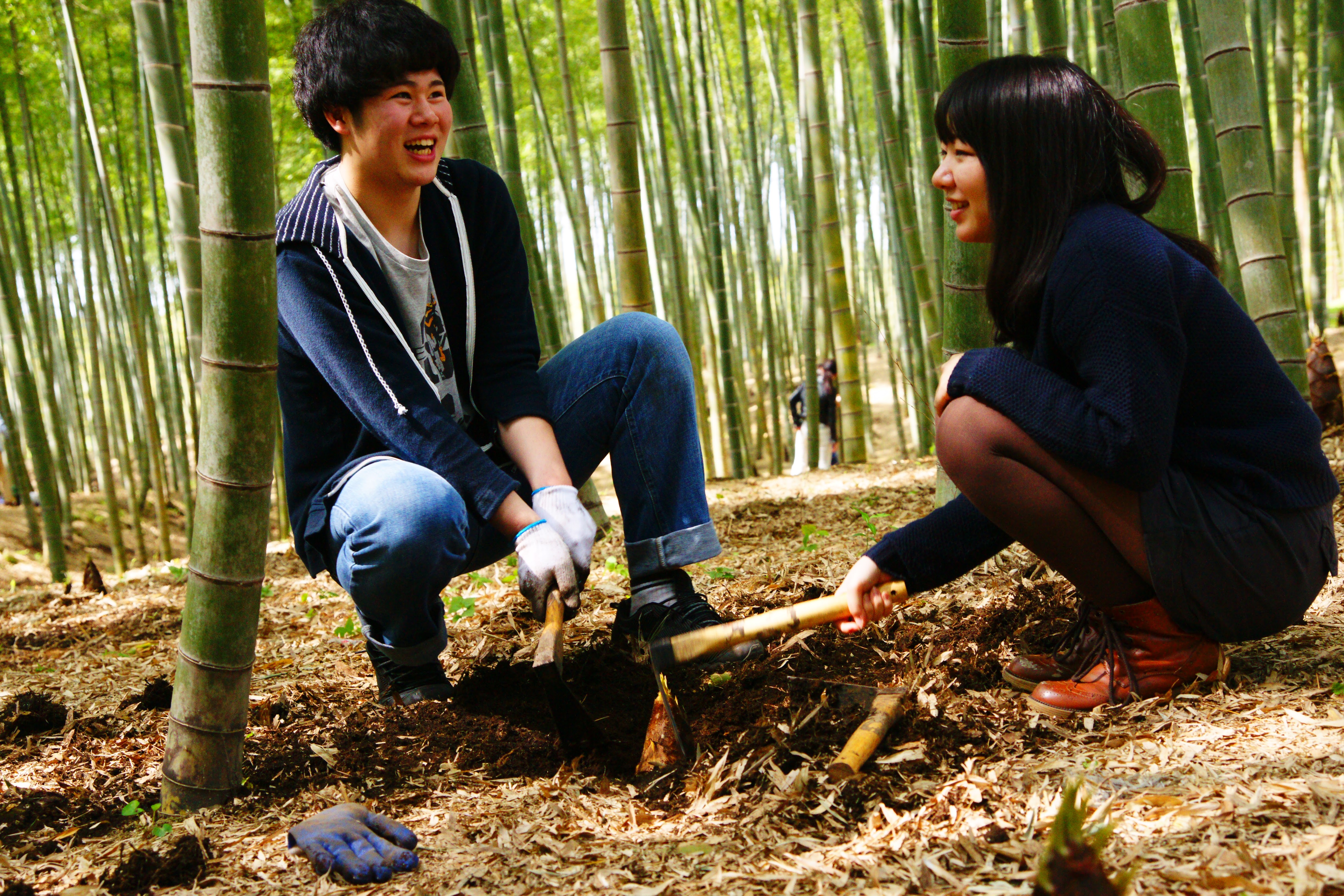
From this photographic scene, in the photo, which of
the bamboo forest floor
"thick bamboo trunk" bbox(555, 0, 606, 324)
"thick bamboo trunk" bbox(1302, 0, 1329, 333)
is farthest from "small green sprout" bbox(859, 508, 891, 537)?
"thick bamboo trunk" bbox(1302, 0, 1329, 333)

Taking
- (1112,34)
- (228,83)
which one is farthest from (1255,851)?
(1112,34)

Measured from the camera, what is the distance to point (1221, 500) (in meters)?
1.38

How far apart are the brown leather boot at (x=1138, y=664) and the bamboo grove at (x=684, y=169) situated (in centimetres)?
82

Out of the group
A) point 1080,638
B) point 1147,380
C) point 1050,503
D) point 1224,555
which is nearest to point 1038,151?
point 1147,380

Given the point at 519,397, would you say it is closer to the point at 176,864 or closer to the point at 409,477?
the point at 409,477

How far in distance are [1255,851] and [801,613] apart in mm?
642

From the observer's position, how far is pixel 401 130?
64.1 inches

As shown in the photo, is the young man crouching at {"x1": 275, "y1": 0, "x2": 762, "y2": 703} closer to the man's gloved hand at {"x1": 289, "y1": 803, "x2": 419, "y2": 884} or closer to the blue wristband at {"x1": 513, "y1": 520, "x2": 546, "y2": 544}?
the blue wristband at {"x1": 513, "y1": 520, "x2": 546, "y2": 544}

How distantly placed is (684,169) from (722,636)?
17.0ft

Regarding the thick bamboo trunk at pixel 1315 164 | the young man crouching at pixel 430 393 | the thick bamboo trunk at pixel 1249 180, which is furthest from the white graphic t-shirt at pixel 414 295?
the thick bamboo trunk at pixel 1315 164

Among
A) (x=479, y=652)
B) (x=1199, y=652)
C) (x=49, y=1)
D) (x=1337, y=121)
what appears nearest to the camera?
(x=1199, y=652)

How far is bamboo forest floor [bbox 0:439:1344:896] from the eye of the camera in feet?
3.67

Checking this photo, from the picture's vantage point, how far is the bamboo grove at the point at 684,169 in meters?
2.17

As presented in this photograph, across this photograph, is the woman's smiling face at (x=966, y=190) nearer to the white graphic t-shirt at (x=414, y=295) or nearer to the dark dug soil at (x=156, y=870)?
the white graphic t-shirt at (x=414, y=295)
